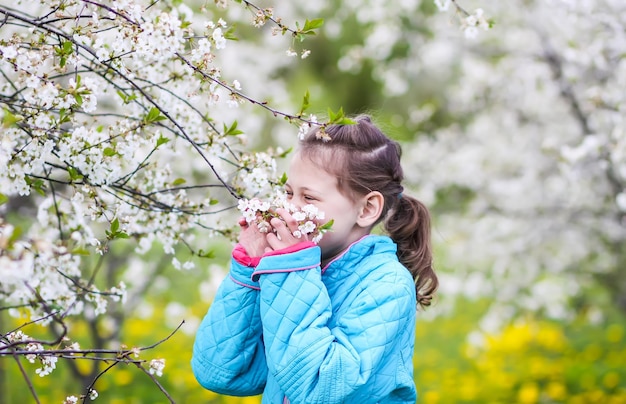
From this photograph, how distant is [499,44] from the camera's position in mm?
5477

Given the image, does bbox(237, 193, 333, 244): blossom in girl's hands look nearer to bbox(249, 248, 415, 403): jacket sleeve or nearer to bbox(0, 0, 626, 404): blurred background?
bbox(249, 248, 415, 403): jacket sleeve

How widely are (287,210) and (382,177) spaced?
0.35m

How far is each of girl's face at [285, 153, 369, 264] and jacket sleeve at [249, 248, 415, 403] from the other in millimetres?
142

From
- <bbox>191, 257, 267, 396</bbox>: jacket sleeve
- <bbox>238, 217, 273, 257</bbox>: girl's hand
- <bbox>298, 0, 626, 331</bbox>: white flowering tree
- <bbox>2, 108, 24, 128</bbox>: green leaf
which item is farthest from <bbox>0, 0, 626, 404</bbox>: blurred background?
<bbox>2, 108, 24, 128</bbox>: green leaf

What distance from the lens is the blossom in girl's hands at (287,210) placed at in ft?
5.55

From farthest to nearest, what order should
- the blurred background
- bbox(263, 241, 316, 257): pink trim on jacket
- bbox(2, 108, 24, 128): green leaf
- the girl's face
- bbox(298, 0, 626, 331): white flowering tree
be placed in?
bbox(298, 0, 626, 331): white flowering tree, the blurred background, the girl's face, bbox(263, 241, 316, 257): pink trim on jacket, bbox(2, 108, 24, 128): green leaf

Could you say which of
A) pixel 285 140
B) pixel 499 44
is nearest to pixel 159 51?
pixel 499 44

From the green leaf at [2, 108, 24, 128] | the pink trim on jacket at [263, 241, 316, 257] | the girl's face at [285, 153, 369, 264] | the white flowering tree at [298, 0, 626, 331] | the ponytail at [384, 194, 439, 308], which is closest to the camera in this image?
the green leaf at [2, 108, 24, 128]

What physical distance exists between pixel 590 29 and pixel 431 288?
2762mm

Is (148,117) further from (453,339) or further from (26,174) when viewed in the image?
(453,339)

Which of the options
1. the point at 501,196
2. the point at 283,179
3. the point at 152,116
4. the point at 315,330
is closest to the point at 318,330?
the point at 315,330

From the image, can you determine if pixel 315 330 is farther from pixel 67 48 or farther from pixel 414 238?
pixel 67 48

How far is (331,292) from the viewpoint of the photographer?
1897mm

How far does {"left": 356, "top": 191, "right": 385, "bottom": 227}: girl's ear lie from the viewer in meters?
1.92
